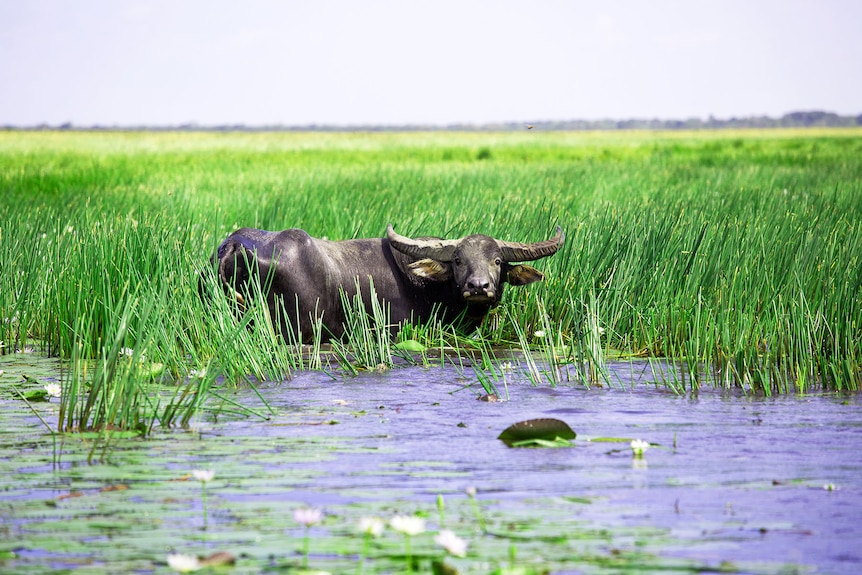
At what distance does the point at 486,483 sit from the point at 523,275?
4070 millimetres

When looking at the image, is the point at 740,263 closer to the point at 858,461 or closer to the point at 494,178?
the point at 858,461

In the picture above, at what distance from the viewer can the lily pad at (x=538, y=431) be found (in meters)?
4.98

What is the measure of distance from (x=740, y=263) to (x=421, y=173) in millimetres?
11983

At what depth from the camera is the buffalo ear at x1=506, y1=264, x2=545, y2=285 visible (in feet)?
27.0

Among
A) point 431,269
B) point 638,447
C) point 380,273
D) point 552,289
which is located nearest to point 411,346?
point 431,269

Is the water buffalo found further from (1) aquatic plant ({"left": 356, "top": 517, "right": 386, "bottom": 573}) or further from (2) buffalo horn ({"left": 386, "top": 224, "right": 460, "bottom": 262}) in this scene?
(1) aquatic plant ({"left": 356, "top": 517, "right": 386, "bottom": 573})

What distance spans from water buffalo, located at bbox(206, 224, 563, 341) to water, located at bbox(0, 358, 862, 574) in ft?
6.13

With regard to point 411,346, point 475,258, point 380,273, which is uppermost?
point 475,258

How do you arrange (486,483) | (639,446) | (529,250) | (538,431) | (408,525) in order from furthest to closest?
(529,250)
(538,431)
(639,446)
(486,483)
(408,525)

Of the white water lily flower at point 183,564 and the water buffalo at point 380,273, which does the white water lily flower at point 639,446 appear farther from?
the water buffalo at point 380,273

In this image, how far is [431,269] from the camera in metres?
8.31

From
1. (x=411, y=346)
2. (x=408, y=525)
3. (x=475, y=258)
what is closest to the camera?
(x=408, y=525)

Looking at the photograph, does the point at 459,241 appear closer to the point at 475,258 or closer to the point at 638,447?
the point at 475,258

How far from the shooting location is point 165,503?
4.00m
